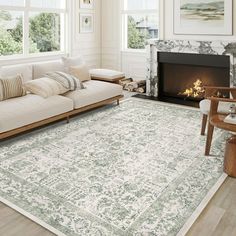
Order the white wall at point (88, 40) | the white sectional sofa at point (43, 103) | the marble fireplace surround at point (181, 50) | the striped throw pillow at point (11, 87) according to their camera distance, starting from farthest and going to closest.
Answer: the white wall at point (88, 40) → the marble fireplace surround at point (181, 50) → the striped throw pillow at point (11, 87) → the white sectional sofa at point (43, 103)

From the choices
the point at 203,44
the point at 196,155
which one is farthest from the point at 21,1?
the point at 196,155

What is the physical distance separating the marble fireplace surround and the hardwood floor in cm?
318

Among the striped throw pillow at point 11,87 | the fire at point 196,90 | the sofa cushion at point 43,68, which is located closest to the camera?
the striped throw pillow at point 11,87

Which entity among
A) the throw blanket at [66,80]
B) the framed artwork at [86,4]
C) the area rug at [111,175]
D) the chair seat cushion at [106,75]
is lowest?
the area rug at [111,175]

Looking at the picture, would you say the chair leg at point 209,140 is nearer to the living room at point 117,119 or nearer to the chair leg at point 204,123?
the living room at point 117,119

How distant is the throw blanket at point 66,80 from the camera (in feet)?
15.8

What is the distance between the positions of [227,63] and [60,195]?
379cm

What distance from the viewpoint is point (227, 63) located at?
17.5ft

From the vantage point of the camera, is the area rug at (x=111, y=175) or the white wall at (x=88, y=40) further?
the white wall at (x=88, y=40)

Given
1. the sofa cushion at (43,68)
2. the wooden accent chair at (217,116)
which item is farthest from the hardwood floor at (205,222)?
the sofa cushion at (43,68)

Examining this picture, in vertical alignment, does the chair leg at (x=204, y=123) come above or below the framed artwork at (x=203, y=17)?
below

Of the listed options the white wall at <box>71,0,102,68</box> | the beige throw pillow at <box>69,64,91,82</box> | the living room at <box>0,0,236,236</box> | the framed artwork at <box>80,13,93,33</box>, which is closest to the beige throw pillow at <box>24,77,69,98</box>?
the living room at <box>0,0,236,236</box>

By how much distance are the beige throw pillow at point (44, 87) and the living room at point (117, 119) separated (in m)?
0.02

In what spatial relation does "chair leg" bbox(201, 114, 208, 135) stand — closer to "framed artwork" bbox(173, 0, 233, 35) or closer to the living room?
the living room
